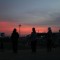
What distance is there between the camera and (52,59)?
1412 centimetres

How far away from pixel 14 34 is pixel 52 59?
308 inches

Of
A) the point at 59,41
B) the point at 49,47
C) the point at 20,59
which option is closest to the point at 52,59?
the point at 20,59

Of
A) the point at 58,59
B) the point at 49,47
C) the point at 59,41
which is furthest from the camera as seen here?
Answer: the point at 59,41

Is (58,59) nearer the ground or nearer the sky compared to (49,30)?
nearer the ground

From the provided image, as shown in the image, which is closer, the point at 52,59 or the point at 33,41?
the point at 52,59

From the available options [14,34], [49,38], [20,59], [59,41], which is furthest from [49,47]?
[59,41]

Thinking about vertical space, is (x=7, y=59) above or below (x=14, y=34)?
below

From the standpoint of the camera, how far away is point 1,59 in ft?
48.0

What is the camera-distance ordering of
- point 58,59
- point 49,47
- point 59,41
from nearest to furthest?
point 58,59 → point 49,47 → point 59,41

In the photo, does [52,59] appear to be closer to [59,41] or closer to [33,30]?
[33,30]

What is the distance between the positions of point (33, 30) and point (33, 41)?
87 cm

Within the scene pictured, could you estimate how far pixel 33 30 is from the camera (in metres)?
21.7

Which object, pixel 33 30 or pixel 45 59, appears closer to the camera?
pixel 45 59

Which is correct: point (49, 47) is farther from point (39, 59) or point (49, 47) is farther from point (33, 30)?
point (39, 59)
